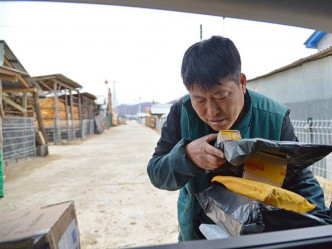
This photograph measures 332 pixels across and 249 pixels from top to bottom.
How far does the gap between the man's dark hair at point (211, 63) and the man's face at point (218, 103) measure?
0.03m

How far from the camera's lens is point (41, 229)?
698 mm

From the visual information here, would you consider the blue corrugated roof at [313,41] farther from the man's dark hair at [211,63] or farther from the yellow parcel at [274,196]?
the yellow parcel at [274,196]

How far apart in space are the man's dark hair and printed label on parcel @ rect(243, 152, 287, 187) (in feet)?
1.12

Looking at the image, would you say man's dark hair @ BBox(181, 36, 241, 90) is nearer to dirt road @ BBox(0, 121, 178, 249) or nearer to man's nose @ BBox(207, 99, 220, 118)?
man's nose @ BBox(207, 99, 220, 118)

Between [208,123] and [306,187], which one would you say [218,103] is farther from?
[306,187]

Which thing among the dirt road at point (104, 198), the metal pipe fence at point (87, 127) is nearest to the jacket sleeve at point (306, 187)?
the dirt road at point (104, 198)

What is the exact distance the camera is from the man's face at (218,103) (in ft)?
3.18

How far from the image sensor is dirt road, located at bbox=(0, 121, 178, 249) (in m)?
2.66

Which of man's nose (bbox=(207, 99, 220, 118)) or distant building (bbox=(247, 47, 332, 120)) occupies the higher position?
distant building (bbox=(247, 47, 332, 120))

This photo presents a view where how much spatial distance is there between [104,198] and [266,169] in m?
3.41

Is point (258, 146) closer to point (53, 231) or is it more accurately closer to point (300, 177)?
point (300, 177)

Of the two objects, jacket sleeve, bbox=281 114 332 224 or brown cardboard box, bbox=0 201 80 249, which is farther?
jacket sleeve, bbox=281 114 332 224

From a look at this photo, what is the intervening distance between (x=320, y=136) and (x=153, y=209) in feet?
8.57

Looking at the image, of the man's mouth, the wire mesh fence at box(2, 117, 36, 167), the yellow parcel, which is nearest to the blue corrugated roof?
the man's mouth
